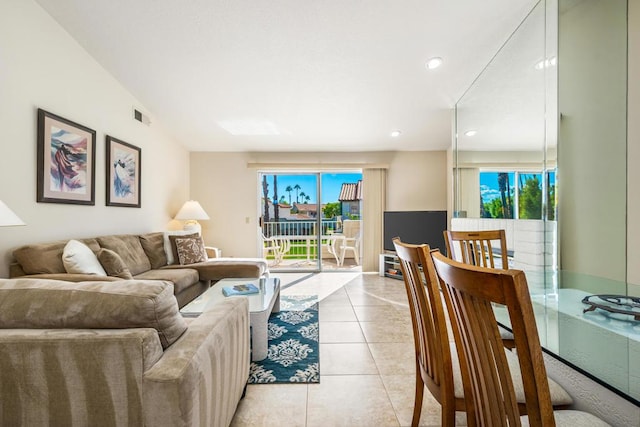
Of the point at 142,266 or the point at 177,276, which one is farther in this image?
the point at 142,266

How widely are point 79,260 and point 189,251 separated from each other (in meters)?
1.62

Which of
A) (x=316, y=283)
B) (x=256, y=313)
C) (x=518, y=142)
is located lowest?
(x=316, y=283)

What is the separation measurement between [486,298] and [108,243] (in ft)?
11.4

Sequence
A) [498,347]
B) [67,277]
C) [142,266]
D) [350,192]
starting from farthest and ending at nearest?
1. [350,192]
2. [142,266]
3. [67,277]
4. [498,347]

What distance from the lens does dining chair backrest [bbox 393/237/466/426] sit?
1.07 meters

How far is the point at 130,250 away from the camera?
328 centimetres

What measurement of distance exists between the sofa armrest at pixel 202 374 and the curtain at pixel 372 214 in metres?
4.39

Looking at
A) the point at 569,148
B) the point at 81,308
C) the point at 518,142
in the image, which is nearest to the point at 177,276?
the point at 81,308

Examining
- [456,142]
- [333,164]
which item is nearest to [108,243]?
[333,164]

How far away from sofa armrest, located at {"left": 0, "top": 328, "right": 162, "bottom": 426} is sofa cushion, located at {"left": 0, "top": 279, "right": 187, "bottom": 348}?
0.04 meters

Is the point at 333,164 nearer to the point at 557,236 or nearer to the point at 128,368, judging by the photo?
the point at 557,236

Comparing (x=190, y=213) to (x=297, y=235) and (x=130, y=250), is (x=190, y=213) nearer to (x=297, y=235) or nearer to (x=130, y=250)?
(x=130, y=250)

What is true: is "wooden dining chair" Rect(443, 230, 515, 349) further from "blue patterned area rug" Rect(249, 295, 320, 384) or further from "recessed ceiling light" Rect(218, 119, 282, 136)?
"recessed ceiling light" Rect(218, 119, 282, 136)

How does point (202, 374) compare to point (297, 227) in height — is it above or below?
below
